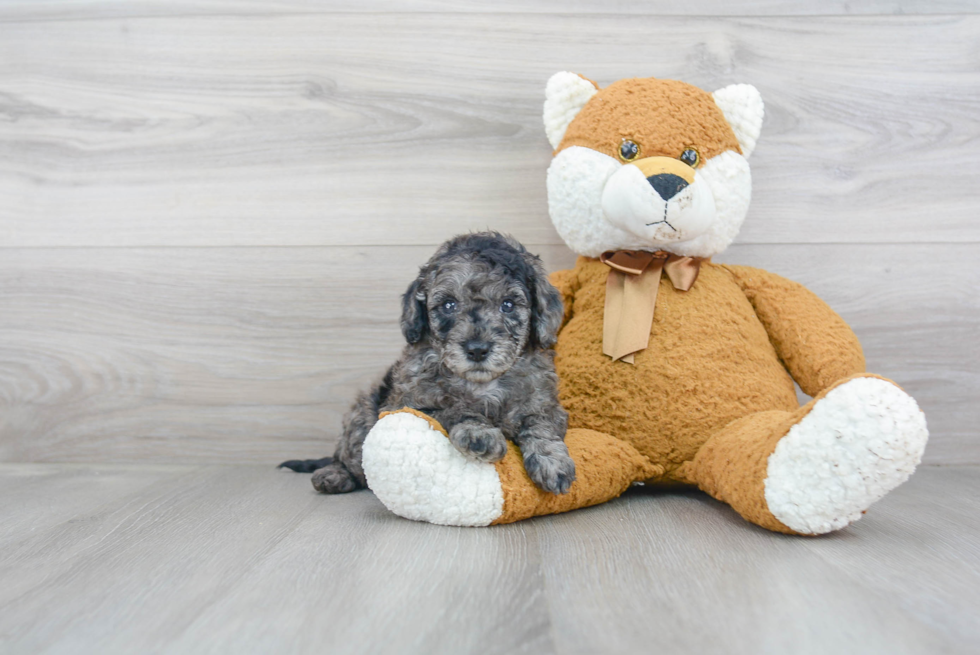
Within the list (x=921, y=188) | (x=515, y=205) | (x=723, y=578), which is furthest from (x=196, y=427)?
(x=921, y=188)

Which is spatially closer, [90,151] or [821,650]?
[821,650]

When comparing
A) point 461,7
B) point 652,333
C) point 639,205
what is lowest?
point 652,333

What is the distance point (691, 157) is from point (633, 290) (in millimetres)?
258

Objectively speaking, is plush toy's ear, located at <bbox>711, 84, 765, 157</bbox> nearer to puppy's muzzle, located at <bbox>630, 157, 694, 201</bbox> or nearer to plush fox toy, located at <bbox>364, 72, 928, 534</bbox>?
plush fox toy, located at <bbox>364, 72, 928, 534</bbox>

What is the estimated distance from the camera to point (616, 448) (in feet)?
4.02

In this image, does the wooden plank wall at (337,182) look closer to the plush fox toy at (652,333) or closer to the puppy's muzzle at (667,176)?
the plush fox toy at (652,333)

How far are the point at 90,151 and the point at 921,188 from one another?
1890 mm

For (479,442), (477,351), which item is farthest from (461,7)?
(479,442)

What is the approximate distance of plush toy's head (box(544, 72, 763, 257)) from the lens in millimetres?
1207

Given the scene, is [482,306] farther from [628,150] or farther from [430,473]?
[628,150]

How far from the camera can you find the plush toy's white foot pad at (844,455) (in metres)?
0.92

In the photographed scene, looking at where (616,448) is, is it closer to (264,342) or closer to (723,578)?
(723,578)

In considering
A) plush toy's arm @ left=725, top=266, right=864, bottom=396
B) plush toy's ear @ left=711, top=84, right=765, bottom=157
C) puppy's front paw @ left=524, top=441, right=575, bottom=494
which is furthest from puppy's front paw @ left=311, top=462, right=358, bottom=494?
plush toy's ear @ left=711, top=84, right=765, bottom=157

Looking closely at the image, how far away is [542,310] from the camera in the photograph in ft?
3.75
